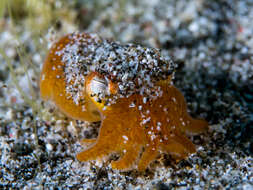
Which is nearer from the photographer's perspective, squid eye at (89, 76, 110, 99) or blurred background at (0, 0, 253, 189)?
squid eye at (89, 76, 110, 99)

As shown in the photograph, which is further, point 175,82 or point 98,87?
point 175,82

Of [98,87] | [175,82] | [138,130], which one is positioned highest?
[175,82]

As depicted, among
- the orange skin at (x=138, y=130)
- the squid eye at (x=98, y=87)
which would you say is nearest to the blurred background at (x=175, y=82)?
the orange skin at (x=138, y=130)

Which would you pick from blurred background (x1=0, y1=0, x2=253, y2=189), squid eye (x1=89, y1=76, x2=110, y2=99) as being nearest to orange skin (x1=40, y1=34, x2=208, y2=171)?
squid eye (x1=89, y1=76, x2=110, y2=99)

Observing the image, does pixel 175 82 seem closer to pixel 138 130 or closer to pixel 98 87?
pixel 138 130

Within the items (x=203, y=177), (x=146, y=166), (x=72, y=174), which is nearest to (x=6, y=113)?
(x=72, y=174)

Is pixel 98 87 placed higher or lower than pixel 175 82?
lower

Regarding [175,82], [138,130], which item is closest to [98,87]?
[138,130]

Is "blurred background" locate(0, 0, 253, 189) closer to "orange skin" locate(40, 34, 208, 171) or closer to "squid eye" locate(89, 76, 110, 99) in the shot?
"orange skin" locate(40, 34, 208, 171)
